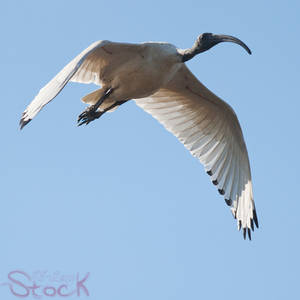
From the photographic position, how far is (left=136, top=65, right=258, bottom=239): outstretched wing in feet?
38.1

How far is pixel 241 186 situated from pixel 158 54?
2.55 meters

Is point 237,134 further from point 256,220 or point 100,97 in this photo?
point 100,97

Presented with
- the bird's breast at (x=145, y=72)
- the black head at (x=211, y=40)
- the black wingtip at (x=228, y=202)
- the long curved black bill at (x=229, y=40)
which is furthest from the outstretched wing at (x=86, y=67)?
the black wingtip at (x=228, y=202)

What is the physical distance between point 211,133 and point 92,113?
2.17 metres

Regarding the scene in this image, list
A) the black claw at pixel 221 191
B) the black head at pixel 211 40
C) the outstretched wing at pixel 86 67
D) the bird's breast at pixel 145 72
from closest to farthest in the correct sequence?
the outstretched wing at pixel 86 67
the bird's breast at pixel 145 72
the black head at pixel 211 40
the black claw at pixel 221 191

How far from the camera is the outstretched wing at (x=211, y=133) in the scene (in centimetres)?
1160

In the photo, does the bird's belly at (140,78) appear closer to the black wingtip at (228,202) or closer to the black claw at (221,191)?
the black claw at (221,191)

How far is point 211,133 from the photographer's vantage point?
1199cm

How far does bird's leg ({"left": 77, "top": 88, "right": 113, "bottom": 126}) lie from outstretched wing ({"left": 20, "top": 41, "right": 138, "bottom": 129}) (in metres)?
0.31

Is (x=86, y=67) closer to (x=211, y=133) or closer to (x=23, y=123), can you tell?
(x=211, y=133)

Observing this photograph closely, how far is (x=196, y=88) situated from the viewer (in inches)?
457

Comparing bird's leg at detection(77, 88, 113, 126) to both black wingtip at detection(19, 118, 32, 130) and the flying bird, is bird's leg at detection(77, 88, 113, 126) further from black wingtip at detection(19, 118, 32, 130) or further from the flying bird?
black wingtip at detection(19, 118, 32, 130)

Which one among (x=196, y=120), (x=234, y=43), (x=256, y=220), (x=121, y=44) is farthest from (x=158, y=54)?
(x=256, y=220)

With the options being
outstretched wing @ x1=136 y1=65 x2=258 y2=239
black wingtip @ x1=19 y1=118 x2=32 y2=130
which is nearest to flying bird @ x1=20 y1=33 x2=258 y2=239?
outstretched wing @ x1=136 y1=65 x2=258 y2=239
